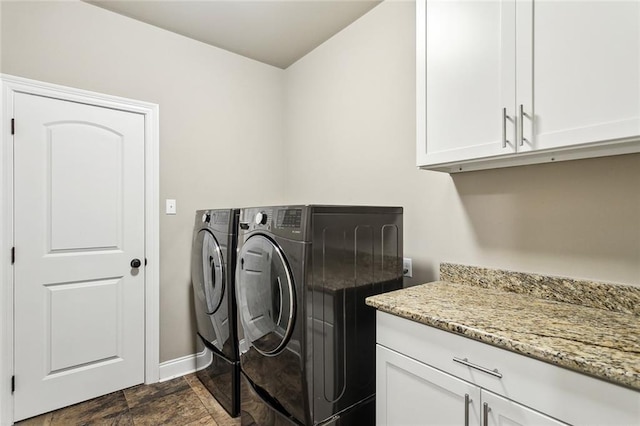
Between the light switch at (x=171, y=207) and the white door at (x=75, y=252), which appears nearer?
the white door at (x=75, y=252)

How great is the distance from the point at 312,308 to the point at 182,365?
1.76m

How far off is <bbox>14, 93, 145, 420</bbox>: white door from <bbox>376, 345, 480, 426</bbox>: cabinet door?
190 cm

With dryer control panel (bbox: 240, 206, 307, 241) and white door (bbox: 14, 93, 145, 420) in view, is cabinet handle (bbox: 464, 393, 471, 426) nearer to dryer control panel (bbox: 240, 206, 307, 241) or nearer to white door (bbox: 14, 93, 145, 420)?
dryer control panel (bbox: 240, 206, 307, 241)

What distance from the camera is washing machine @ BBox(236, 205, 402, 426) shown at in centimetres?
139

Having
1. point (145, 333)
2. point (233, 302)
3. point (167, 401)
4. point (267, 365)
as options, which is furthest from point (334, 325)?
point (145, 333)

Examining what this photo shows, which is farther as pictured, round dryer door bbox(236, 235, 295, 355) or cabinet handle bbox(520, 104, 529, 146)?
round dryer door bbox(236, 235, 295, 355)

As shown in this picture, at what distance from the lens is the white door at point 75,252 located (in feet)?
6.54

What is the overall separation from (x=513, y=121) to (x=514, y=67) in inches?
7.9

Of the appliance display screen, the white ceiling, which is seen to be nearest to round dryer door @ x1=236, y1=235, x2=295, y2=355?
the appliance display screen

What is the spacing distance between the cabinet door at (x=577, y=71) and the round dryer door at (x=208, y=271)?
1814 millimetres

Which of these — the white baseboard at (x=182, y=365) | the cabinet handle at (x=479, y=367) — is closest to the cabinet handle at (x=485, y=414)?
the cabinet handle at (x=479, y=367)

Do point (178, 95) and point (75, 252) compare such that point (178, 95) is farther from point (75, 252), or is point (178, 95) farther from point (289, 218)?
point (289, 218)

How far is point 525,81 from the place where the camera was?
119 centimetres

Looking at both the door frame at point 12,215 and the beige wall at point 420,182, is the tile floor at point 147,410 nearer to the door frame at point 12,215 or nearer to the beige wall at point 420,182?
the door frame at point 12,215
